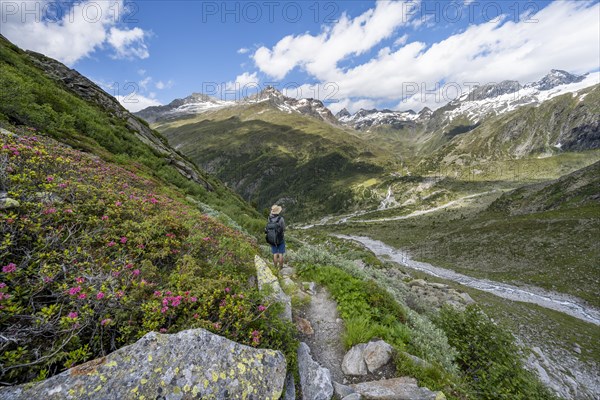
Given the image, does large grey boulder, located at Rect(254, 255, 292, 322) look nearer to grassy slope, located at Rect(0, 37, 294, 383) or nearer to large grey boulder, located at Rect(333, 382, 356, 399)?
grassy slope, located at Rect(0, 37, 294, 383)

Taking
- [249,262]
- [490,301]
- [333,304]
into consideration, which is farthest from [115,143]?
[490,301]

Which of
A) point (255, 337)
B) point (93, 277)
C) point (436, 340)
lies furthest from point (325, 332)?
point (93, 277)

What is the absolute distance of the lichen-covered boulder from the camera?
355 centimetres

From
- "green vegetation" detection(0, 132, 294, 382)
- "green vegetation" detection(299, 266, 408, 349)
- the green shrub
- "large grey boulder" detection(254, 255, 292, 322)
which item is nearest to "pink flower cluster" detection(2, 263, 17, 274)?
"green vegetation" detection(0, 132, 294, 382)

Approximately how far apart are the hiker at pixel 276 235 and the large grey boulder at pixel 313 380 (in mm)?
5471

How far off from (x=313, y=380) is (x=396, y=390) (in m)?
1.71

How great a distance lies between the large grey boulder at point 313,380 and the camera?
5254 mm

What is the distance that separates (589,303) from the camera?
104 ft

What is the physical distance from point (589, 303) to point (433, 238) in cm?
4085

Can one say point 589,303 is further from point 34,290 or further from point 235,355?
point 34,290

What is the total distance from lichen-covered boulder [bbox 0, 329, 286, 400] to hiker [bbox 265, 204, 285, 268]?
6.17 m

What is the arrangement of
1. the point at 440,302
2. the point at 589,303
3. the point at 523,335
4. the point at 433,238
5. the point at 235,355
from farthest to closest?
1. the point at 433,238
2. the point at 589,303
3. the point at 523,335
4. the point at 440,302
5. the point at 235,355

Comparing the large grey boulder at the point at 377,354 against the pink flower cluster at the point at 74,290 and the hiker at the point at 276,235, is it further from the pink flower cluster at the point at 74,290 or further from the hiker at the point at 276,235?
the pink flower cluster at the point at 74,290

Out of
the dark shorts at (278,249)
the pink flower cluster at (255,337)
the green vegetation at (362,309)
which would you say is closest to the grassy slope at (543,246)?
the green vegetation at (362,309)
